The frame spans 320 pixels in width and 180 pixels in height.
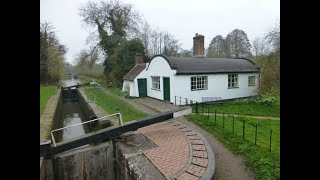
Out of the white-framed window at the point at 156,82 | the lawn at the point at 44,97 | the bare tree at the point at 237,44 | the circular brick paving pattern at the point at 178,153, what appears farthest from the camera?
the bare tree at the point at 237,44

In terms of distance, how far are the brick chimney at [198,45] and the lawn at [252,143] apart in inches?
374

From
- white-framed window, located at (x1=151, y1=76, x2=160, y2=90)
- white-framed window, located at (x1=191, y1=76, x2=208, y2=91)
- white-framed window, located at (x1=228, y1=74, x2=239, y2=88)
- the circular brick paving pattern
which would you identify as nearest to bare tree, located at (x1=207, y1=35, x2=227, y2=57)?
white-framed window, located at (x1=228, y1=74, x2=239, y2=88)

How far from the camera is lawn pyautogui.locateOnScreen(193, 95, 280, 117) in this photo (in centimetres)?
1486

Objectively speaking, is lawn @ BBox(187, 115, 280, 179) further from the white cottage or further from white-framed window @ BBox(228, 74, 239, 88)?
white-framed window @ BBox(228, 74, 239, 88)

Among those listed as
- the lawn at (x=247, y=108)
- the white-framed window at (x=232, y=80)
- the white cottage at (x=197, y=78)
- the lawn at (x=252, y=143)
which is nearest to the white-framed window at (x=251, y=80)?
the white cottage at (x=197, y=78)

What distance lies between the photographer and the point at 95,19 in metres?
37.1

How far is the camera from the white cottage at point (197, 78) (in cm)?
1695

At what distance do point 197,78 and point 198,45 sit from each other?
4.49 m

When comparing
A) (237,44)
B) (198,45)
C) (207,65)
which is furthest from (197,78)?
(237,44)

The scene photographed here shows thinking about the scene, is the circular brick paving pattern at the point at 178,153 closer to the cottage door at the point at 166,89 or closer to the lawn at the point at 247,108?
the lawn at the point at 247,108

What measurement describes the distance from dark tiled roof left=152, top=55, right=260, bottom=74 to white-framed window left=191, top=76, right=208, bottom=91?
52 centimetres
